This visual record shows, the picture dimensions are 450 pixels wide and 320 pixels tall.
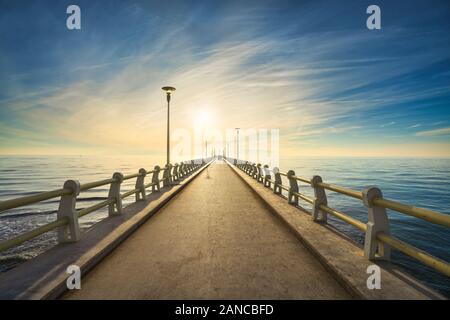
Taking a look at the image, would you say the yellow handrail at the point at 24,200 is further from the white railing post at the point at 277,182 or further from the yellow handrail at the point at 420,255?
the white railing post at the point at 277,182

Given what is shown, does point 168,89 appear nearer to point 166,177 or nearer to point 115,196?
point 166,177

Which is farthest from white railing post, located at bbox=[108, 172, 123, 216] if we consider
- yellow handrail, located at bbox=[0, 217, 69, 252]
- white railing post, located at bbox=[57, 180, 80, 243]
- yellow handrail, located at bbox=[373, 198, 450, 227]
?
yellow handrail, located at bbox=[373, 198, 450, 227]

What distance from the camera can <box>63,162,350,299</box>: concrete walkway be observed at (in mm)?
3008

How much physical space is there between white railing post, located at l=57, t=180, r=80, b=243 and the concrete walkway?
0.90 metres

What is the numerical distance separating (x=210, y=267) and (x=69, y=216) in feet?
9.55

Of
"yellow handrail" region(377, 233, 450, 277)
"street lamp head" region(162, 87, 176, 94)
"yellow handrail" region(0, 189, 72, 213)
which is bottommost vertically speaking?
"yellow handrail" region(377, 233, 450, 277)

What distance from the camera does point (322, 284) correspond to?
3232 millimetres

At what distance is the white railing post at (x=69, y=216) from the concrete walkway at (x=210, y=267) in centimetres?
90

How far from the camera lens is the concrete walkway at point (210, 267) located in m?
3.01

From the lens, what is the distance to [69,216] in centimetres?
442

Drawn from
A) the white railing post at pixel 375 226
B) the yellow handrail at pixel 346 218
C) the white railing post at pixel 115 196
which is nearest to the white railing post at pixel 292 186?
the yellow handrail at pixel 346 218

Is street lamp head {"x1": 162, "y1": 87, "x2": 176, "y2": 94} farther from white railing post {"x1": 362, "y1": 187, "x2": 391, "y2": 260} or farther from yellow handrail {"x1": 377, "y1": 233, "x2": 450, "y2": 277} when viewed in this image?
yellow handrail {"x1": 377, "y1": 233, "x2": 450, "y2": 277}
